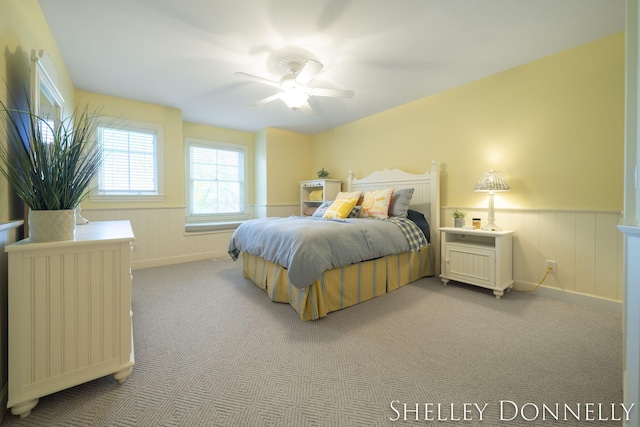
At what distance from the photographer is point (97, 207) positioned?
3.30m

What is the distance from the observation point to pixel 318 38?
2.08 m

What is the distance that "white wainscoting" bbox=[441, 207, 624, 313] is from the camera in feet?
6.92

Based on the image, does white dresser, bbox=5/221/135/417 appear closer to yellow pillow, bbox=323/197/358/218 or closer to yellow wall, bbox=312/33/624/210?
yellow pillow, bbox=323/197/358/218

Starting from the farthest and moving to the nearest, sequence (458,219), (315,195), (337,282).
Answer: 1. (315,195)
2. (458,219)
3. (337,282)

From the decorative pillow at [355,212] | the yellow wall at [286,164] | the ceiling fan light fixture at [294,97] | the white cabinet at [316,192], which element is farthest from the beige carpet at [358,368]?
the yellow wall at [286,164]

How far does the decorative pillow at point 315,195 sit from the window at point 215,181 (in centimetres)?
143

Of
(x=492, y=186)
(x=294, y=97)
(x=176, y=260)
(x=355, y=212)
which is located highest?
(x=294, y=97)

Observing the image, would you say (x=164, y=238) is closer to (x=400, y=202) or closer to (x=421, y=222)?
(x=400, y=202)

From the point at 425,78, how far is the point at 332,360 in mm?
2968

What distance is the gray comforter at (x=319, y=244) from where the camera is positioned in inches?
76.3

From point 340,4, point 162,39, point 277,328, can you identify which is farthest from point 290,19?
point 277,328

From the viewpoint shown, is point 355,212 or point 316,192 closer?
point 355,212

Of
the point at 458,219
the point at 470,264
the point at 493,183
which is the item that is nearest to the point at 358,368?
the point at 470,264

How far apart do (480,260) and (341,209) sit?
1612 millimetres
